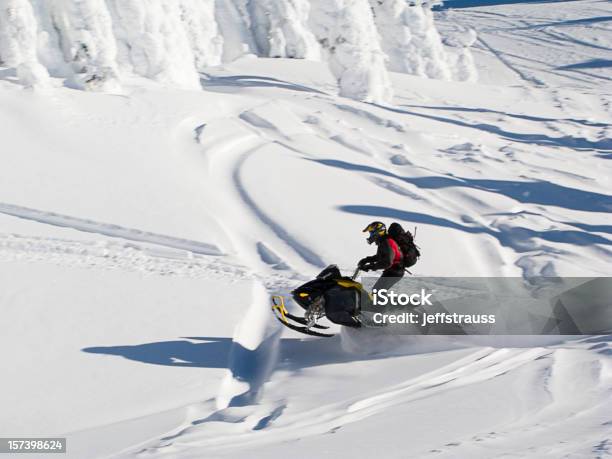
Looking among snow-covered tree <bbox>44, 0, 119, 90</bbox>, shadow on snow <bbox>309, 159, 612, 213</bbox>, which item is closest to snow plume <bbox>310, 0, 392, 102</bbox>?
snow-covered tree <bbox>44, 0, 119, 90</bbox>

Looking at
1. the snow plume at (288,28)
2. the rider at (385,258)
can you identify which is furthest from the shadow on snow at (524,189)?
the snow plume at (288,28)

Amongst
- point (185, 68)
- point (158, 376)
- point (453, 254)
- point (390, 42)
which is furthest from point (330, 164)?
point (390, 42)

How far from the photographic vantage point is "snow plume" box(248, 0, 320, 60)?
37781 mm

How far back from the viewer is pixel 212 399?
671 cm

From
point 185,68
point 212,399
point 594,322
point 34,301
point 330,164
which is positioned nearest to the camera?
point 212,399

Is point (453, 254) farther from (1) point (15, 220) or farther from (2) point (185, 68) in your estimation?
(2) point (185, 68)

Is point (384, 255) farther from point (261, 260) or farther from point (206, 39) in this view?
point (206, 39)

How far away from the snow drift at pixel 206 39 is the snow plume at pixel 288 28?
0.05 meters

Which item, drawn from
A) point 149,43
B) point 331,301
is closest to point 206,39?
point 149,43

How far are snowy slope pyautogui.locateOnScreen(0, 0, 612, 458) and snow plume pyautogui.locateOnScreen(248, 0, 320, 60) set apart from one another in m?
13.0

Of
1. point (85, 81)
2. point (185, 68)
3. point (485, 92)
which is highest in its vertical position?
point (485, 92)

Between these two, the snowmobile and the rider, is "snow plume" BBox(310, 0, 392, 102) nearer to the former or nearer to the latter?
the snowmobile

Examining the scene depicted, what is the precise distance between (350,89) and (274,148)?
11527 mm

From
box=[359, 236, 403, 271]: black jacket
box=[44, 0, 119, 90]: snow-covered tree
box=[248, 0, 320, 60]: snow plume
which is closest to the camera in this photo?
box=[359, 236, 403, 271]: black jacket
